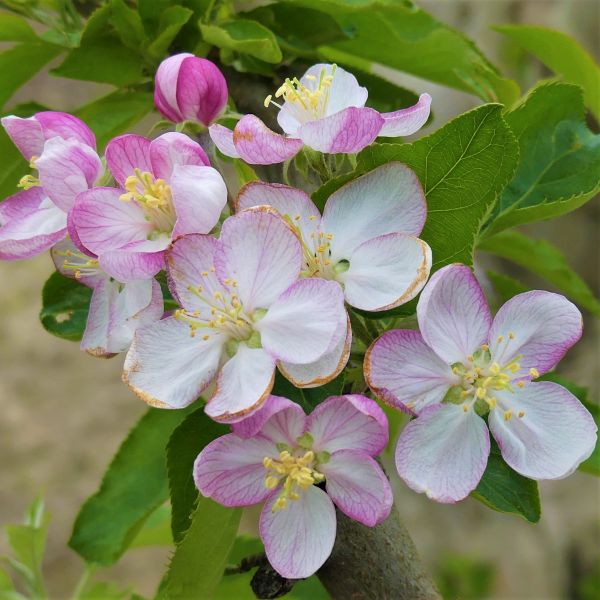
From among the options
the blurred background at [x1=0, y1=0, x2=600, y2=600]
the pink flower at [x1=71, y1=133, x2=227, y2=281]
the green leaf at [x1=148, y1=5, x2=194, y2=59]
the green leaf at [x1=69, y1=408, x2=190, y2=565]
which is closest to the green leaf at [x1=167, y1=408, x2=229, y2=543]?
the pink flower at [x1=71, y1=133, x2=227, y2=281]

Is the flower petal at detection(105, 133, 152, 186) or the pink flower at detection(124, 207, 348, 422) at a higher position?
the flower petal at detection(105, 133, 152, 186)

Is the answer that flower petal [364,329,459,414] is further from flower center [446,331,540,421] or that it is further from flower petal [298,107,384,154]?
flower petal [298,107,384,154]

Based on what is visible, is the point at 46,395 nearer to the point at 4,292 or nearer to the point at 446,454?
the point at 4,292

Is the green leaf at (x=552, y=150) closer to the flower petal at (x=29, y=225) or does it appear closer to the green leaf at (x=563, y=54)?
the green leaf at (x=563, y=54)

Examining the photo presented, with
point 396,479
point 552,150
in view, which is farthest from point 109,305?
point 396,479

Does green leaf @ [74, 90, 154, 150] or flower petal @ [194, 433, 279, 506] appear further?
green leaf @ [74, 90, 154, 150]

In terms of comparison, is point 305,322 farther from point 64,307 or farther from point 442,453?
point 64,307
